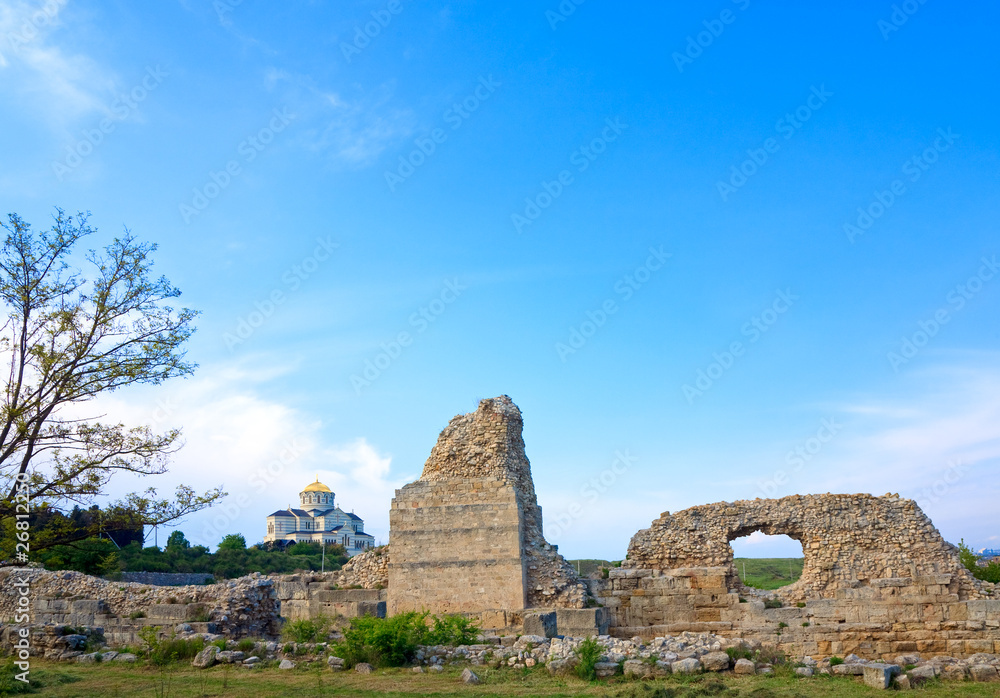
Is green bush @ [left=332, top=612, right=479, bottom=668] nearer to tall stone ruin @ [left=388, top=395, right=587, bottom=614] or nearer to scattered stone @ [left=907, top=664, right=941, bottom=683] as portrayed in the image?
tall stone ruin @ [left=388, top=395, right=587, bottom=614]

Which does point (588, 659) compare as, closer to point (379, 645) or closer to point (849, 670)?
point (379, 645)

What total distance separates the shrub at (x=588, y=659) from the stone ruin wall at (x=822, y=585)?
18.5ft

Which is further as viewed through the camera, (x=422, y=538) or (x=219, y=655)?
(x=422, y=538)

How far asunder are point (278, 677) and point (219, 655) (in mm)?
1622

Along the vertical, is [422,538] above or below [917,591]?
above

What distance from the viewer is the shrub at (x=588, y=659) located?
8609mm

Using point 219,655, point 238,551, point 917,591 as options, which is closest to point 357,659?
point 219,655

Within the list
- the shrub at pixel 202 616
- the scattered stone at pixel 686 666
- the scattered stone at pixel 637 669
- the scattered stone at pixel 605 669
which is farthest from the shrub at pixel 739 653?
the shrub at pixel 202 616

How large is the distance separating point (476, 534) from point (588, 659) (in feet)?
24.8

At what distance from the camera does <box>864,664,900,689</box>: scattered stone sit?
809cm

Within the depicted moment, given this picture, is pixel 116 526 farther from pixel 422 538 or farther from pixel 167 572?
pixel 167 572

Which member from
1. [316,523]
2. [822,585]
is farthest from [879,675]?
[316,523]

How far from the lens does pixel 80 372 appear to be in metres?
9.65

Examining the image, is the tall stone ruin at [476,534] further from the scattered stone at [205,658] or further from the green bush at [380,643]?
the scattered stone at [205,658]
